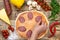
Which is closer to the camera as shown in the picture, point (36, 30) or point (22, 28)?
point (36, 30)

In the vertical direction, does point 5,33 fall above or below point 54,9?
below

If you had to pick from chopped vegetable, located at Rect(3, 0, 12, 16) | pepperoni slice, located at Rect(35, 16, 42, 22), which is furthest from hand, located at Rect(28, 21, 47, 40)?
chopped vegetable, located at Rect(3, 0, 12, 16)

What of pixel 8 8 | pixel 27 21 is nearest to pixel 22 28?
pixel 27 21

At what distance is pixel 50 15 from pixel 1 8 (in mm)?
299

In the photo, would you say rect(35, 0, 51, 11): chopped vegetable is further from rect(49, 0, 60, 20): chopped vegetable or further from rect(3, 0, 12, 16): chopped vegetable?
rect(3, 0, 12, 16): chopped vegetable

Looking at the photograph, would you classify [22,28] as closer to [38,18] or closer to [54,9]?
[38,18]

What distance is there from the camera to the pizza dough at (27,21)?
1.22 meters

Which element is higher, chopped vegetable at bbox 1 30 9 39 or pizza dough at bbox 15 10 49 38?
pizza dough at bbox 15 10 49 38

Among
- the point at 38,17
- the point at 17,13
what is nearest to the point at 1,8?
the point at 17,13

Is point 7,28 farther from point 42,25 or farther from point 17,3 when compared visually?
point 42,25

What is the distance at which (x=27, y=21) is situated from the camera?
48.7 inches

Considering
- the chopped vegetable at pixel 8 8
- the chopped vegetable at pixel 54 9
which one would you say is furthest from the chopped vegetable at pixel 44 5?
the chopped vegetable at pixel 8 8

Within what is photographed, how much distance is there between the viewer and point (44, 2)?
1297 millimetres

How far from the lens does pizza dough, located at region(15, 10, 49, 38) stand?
1.22 m
